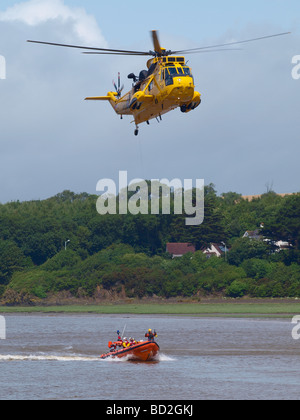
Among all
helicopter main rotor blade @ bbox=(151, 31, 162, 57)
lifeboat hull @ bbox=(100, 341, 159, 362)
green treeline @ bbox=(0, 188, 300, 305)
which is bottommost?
lifeboat hull @ bbox=(100, 341, 159, 362)

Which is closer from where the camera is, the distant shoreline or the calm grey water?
the calm grey water

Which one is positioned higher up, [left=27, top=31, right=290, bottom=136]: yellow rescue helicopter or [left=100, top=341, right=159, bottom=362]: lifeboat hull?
[left=27, top=31, right=290, bottom=136]: yellow rescue helicopter

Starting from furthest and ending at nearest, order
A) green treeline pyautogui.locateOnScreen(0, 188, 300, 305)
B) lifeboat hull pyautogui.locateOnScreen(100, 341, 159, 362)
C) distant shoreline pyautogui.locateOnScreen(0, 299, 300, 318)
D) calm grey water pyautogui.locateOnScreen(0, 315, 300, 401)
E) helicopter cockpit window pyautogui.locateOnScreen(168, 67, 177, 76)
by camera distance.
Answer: green treeline pyautogui.locateOnScreen(0, 188, 300, 305) < distant shoreline pyautogui.locateOnScreen(0, 299, 300, 318) < lifeboat hull pyautogui.locateOnScreen(100, 341, 159, 362) < helicopter cockpit window pyautogui.locateOnScreen(168, 67, 177, 76) < calm grey water pyautogui.locateOnScreen(0, 315, 300, 401)
